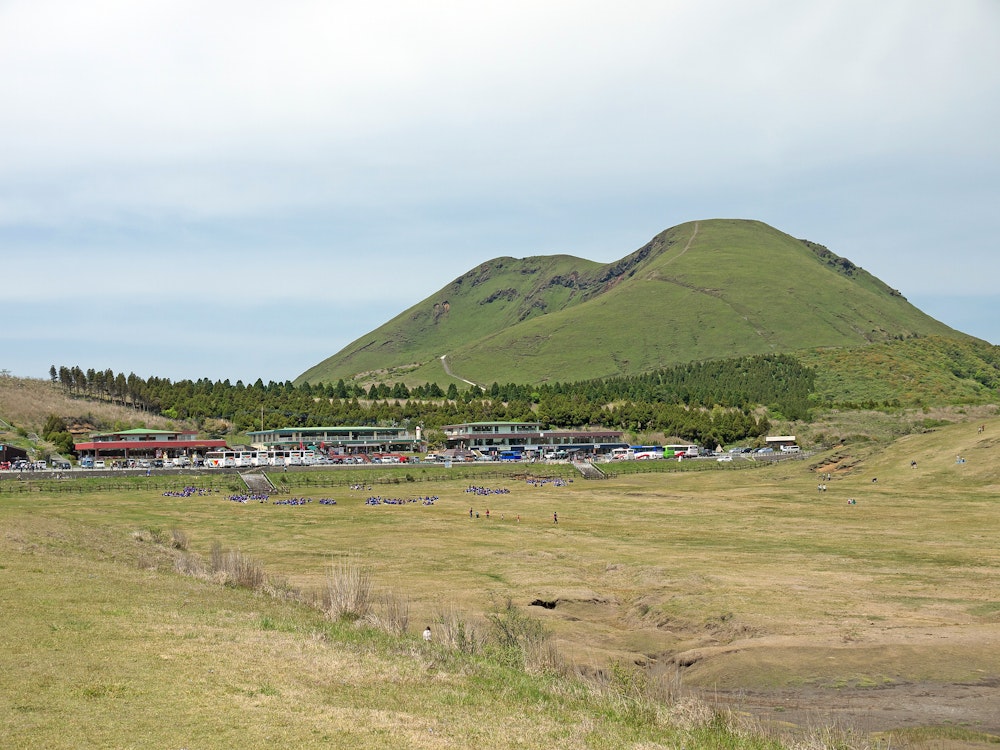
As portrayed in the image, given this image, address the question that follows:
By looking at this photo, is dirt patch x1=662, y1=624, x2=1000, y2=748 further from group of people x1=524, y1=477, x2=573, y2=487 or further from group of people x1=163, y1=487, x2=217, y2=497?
group of people x1=524, y1=477, x2=573, y2=487

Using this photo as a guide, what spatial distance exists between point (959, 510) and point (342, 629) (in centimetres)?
5879

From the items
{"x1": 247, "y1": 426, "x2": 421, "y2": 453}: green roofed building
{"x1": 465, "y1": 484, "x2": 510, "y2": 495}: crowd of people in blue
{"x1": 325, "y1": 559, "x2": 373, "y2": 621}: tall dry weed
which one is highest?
{"x1": 247, "y1": 426, "x2": 421, "y2": 453}: green roofed building

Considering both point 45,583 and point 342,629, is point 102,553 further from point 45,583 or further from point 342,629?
point 342,629

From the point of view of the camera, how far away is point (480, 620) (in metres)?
33.5

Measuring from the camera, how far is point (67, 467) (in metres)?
107

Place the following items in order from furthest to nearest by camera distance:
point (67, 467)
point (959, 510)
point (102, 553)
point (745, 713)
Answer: point (67, 467)
point (959, 510)
point (102, 553)
point (745, 713)

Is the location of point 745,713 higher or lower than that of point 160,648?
lower

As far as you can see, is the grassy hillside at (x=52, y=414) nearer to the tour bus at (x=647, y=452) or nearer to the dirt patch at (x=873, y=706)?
the tour bus at (x=647, y=452)

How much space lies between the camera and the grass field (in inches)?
705

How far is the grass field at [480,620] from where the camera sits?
17.9 meters

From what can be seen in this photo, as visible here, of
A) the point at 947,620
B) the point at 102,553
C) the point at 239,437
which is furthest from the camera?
the point at 239,437

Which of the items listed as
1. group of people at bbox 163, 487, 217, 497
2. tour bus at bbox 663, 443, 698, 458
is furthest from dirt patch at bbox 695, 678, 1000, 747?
tour bus at bbox 663, 443, 698, 458

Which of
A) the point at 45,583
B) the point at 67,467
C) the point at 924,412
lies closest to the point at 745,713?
the point at 45,583

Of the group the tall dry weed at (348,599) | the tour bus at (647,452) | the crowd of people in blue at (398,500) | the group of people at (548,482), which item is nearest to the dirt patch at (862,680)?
the tall dry weed at (348,599)
